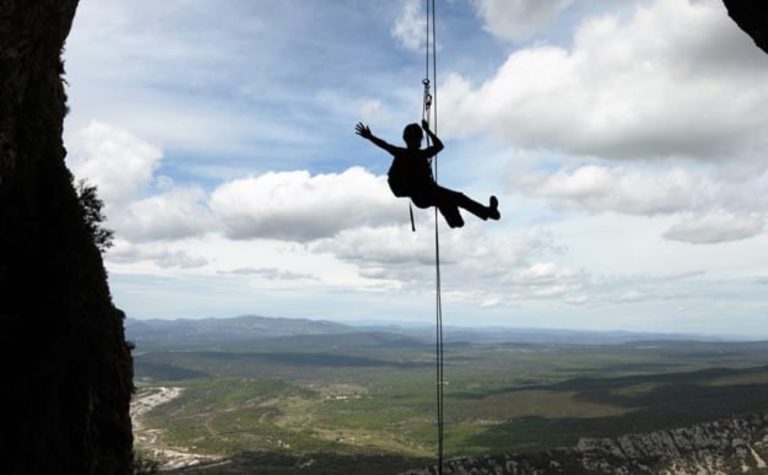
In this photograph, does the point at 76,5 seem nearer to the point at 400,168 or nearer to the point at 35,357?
the point at 35,357

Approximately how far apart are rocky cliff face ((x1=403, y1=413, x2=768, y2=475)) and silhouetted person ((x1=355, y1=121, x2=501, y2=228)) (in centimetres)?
6608

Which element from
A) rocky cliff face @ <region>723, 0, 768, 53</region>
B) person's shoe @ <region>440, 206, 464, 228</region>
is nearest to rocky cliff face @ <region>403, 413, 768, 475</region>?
person's shoe @ <region>440, 206, 464, 228</region>

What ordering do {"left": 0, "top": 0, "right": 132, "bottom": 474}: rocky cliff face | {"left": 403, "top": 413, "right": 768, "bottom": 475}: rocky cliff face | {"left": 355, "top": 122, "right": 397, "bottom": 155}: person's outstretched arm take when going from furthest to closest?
{"left": 403, "top": 413, "right": 768, "bottom": 475}: rocky cliff face
{"left": 0, "top": 0, "right": 132, "bottom": 474}: rocky cliff face
{"left": 355, "top": 122, "right": 397, "bottom": 155}: person's outstretched arm

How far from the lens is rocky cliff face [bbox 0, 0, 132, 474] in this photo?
75.6ft

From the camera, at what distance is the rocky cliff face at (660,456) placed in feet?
263

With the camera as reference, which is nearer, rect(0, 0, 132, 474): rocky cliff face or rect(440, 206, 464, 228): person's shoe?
rect(440, 206, 464, 228): person's shoe

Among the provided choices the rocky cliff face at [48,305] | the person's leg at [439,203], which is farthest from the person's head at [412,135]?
the rocky cliff face at [48,305]

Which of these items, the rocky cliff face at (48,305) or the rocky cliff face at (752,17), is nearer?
the rocky cliff face at (752,17)

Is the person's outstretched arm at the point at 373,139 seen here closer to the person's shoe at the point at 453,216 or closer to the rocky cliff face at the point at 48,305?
the person's shoe at the point at 453,216

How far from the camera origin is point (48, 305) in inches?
1001

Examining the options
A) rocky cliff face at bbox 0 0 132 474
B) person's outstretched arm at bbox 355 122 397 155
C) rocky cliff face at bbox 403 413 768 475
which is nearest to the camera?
person's outstretched arm at bbox 355 122 397 155

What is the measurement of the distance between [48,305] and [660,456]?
8746cm

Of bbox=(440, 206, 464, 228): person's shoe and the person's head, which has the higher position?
the person's head

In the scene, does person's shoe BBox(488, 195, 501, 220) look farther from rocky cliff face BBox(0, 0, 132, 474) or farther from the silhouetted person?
rocky cliff face BBox(0, 0, 132, 474)
